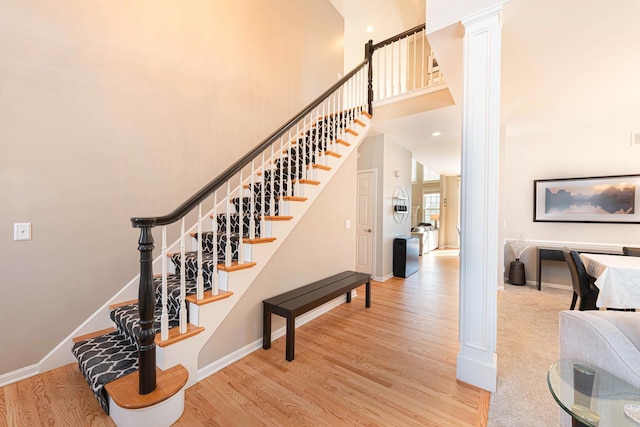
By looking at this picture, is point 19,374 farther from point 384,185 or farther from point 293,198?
point 384,185

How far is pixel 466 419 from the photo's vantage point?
5.39 feet

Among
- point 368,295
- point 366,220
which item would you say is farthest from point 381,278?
point 368,295

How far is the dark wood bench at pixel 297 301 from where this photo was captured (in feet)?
7.57

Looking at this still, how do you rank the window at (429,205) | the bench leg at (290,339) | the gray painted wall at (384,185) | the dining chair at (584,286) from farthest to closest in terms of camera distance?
the window at (429,205) → the gray painted wall at (384,185) → the dining chair at (584,286) → the bench leg at (290,339)

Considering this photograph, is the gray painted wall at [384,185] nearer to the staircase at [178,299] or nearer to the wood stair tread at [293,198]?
the staircase at [178,299]

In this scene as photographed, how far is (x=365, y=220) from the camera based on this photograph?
5121 mm

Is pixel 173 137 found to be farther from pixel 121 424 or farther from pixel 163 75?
pixel 121 424

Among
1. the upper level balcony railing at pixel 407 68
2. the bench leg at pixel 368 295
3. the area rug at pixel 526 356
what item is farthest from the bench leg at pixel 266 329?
the upper level balcony railing at pixel 407 68

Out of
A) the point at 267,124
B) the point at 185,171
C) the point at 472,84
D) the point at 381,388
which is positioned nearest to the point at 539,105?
the point at 472,84

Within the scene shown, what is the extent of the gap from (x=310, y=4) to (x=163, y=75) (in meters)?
3.22

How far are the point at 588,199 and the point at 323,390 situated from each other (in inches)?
204

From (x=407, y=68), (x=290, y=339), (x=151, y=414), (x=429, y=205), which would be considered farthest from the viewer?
(x=429, y=205)

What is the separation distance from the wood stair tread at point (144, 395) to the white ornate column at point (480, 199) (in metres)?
2.04

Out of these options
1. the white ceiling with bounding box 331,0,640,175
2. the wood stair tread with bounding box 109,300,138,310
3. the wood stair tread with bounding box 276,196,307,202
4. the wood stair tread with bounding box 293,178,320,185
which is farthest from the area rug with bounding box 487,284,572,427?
the wood stair tread with bounding box 109,300,138,310
